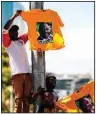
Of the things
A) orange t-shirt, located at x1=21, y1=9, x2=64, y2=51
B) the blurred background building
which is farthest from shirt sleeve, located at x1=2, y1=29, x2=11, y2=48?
the blurred background building

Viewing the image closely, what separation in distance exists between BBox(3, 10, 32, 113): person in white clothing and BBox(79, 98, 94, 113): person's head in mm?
383

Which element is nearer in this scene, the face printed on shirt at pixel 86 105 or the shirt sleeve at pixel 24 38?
the shirt sleeve at pixel 24 38

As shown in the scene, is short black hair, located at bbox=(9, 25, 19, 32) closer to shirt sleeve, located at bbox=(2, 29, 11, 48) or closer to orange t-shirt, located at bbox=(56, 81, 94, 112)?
shirt sleeve, located at bbox=(2, 29, 11, 48)

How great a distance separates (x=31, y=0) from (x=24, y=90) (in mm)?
602

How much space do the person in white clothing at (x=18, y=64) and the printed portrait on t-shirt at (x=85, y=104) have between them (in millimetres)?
367

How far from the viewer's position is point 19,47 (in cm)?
289

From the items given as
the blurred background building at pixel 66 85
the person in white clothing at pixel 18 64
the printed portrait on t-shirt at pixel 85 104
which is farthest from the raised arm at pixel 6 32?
the printed portrait on t-shirt at pixel 85 104

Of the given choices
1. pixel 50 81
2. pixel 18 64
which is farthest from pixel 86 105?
pixel 18 64

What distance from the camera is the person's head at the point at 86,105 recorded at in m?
3.02

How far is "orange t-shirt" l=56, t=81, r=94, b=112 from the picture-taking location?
9.84 ft

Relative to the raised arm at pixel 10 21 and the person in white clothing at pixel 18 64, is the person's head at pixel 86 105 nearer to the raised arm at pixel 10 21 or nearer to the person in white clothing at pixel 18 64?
the person in white clothing at pixel 18 64

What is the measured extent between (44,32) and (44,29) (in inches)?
0.8

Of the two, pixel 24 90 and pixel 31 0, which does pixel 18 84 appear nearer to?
pixel 24 90

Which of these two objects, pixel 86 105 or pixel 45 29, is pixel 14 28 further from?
pixel 86 105
